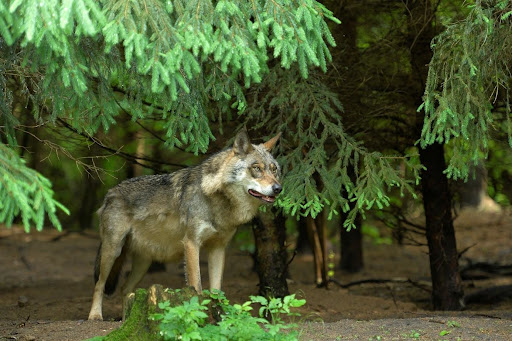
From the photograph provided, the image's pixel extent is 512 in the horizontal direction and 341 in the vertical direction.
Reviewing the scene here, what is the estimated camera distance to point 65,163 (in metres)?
18.3

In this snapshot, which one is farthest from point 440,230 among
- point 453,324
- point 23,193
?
point 23,193

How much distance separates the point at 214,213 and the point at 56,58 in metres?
3.70

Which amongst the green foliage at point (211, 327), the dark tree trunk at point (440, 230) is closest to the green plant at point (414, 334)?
the green foliage at point (211, 327)

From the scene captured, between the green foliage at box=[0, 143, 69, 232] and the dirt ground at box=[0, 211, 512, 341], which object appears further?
the dirt ground at box=[0, 211, 512, 341]

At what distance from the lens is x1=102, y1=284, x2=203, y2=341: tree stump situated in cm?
577

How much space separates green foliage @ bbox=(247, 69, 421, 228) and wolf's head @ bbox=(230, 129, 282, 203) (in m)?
0.26

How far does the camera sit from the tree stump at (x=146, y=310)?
577cm

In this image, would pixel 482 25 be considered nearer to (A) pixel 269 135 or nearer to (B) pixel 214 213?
(A) pixel 269 135

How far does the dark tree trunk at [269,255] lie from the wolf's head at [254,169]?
1.71m

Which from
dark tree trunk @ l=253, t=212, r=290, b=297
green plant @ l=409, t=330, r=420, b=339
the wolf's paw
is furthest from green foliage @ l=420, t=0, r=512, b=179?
the wolf's paw

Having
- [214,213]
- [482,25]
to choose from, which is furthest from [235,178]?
[482,25]

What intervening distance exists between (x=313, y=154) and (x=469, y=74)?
7.65ft

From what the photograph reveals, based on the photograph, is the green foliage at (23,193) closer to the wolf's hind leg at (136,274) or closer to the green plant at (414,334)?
the green plant at (414,334)

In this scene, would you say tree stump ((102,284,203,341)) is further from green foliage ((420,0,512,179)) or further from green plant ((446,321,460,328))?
green foliage ((420,0,512,179))
